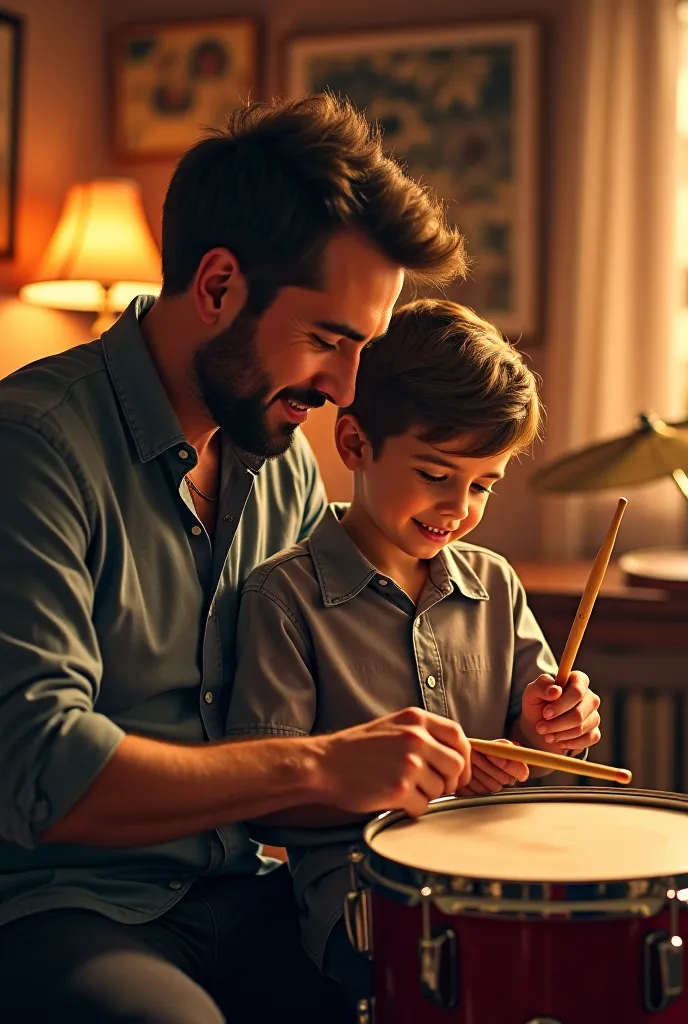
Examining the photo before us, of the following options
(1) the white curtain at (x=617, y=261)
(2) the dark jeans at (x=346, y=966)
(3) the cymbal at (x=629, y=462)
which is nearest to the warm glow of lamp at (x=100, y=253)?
(1) the white curtain at (x=617, y=261)

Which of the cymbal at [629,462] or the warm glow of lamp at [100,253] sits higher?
the warm glow of lamp at [100,253]

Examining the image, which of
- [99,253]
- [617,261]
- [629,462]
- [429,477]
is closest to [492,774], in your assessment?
→ [429,477]

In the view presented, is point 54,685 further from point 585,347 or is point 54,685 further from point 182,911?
point 585,347

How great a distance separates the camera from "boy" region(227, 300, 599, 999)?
4.50 feet

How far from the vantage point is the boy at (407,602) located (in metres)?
1.37

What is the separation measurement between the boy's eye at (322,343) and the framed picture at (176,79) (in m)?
2.13

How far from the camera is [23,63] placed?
3316 mm

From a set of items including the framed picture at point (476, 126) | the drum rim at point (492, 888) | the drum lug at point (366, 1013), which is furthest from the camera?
the framed picture at point (476, 126)

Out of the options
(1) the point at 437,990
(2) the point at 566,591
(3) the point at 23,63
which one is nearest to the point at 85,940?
(1) the point at 437,990

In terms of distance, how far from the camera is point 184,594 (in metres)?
1.39

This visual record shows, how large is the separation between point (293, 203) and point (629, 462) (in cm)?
111

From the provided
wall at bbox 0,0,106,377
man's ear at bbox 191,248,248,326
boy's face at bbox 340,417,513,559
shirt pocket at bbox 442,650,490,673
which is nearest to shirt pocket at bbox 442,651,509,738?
shirt pocket at bbox 442,650,490,673

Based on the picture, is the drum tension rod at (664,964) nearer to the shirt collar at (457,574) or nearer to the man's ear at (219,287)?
the shirt collar at (457,574)

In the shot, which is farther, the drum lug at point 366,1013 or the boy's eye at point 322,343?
the boy's eye at point 322,343
